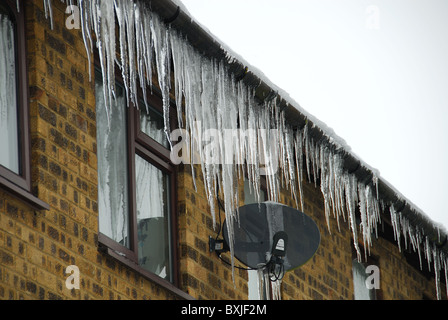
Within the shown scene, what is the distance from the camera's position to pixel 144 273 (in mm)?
8531

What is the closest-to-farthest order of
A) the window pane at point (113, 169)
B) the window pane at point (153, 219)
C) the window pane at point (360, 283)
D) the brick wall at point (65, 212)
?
the brick wall at point (65, 212), the window pane at point (113, 169), the window pane at point (153, 219), the window pane at point (360, 283)

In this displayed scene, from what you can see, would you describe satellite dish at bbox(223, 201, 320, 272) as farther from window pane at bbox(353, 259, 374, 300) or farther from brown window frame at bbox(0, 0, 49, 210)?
window pane at bbox(353, 259, 374, 300)

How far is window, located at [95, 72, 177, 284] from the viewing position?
8602 millimetres

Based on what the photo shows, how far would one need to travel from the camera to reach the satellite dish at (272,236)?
375 inches

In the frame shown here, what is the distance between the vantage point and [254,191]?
10.8 m

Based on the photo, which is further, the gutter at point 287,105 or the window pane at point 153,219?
the window pane at point 153,219

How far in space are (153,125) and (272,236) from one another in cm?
129

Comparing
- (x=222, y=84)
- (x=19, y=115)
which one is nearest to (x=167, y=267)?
(x=222, y=84)

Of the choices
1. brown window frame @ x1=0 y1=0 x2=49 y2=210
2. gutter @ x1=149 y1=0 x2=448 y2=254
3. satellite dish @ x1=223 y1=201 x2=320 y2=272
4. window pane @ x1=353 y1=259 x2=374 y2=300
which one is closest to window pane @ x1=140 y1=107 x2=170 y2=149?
gutter @ x1=149 y1=0 x2=448 y2=254

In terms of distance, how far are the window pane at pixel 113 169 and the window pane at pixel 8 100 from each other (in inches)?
37.6

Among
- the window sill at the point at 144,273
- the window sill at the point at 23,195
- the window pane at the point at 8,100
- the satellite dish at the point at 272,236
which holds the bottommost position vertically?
the window sill at the point at 144,273

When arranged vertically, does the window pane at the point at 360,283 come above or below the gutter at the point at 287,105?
below

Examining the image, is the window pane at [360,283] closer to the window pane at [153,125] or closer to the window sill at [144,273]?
the window pane at [153,125]

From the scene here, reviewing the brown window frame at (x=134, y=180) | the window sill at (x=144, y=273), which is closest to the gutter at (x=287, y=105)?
the brown window frame at (x=134, y=180)
